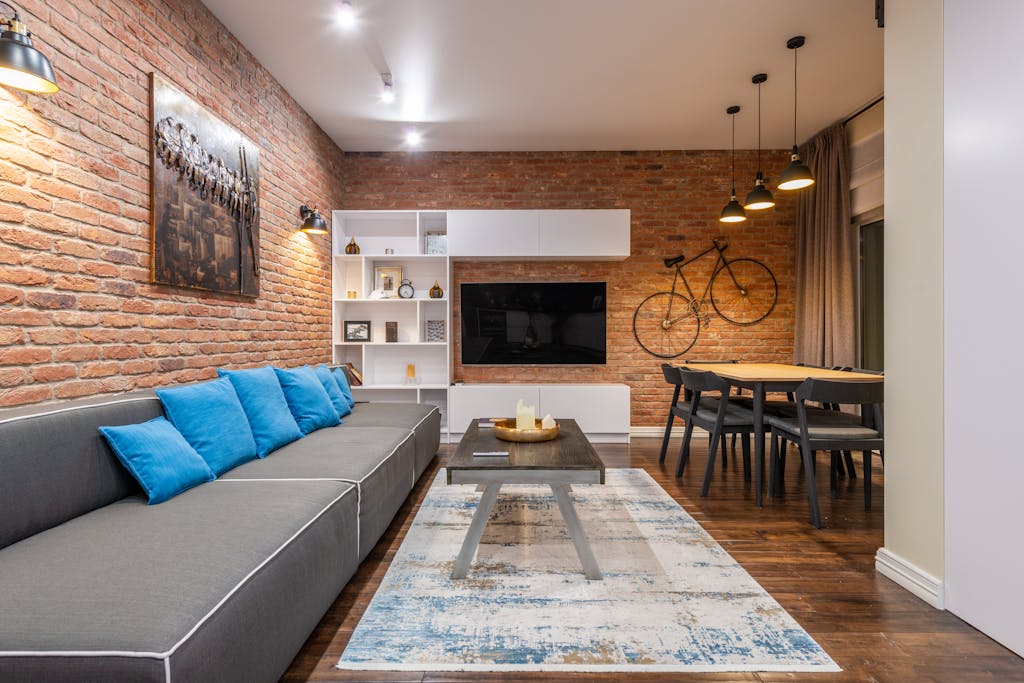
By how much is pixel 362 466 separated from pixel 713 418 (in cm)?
238

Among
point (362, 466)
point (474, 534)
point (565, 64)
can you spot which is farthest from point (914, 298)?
point (565, 64)

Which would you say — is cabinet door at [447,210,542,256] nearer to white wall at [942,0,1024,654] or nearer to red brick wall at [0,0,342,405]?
red brick wall at [0,0,342,405]

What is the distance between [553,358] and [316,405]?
2711 mm

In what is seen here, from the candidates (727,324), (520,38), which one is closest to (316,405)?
Answer: (520,38)

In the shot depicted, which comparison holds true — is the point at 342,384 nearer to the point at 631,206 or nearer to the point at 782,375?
the point at 782,375

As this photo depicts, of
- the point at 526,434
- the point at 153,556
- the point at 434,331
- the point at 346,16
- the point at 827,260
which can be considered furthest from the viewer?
the point at 434,331

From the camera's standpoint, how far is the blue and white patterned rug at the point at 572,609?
159 centimetres

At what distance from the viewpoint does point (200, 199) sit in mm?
2740

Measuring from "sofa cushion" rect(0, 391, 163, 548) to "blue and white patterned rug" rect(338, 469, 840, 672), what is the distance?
0.99 m

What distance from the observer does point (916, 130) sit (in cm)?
210

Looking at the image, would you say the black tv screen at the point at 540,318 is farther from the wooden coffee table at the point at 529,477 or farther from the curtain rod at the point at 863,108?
the wooden coffee table at the point at 529,477

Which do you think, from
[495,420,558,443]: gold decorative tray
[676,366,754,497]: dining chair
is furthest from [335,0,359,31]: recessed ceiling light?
[676,366,754,497]: dining chair

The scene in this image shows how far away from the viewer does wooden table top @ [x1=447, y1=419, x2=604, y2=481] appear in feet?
6.83

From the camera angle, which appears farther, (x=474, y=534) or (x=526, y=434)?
(x=526, y=434)
